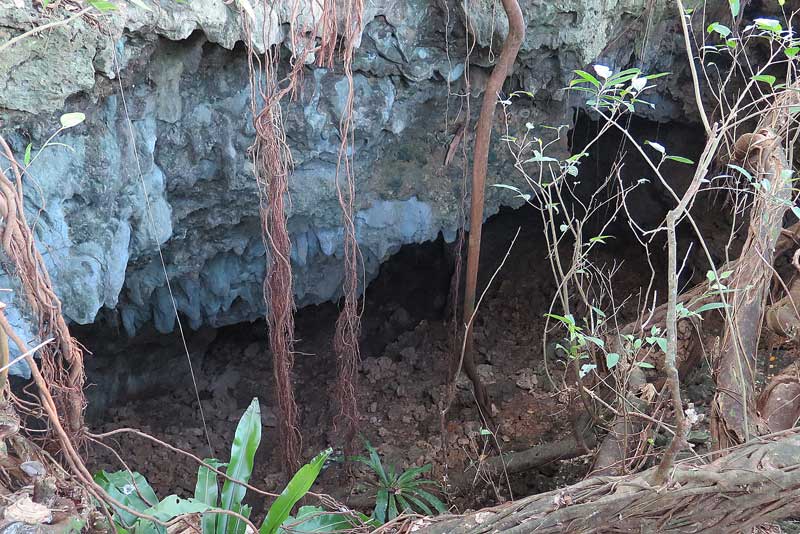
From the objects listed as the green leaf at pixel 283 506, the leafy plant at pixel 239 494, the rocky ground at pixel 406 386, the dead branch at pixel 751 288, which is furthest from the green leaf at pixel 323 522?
the rocky ground at pixel 406 386

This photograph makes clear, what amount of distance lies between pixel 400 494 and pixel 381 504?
12 centimetres

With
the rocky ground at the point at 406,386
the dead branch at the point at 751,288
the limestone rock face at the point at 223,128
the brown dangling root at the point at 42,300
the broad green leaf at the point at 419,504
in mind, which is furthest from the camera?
the rocky ground at the point at 406,386

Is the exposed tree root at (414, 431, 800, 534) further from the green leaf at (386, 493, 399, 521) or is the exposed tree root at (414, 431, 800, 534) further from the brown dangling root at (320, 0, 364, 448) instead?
the green leaf at (386, 493, 399, 521)

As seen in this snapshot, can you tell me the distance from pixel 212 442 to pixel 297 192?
2.04 metres

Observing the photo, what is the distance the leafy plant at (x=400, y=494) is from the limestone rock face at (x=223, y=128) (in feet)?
4.95

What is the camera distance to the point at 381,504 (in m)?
3.46

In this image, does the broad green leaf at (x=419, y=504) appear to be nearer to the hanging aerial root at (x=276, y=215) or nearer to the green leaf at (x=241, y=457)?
the hanging aerial root at (x=276, y=215)

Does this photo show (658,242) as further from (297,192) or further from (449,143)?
(297,192)

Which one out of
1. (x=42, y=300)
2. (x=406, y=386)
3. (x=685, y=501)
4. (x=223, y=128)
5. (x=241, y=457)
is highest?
(x=223, y=128)

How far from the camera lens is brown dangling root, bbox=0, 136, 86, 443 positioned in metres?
1.29

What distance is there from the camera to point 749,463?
1.50 meters

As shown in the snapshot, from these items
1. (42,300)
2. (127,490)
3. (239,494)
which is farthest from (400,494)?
(42,300)

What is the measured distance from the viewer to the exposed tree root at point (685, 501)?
1.44 m

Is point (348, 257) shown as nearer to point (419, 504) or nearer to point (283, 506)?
point (283, 506)
